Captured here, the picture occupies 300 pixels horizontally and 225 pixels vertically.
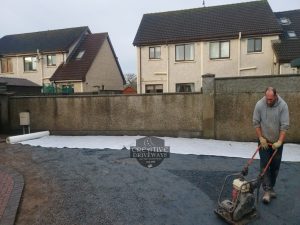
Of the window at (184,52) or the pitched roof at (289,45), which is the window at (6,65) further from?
the pitched roof at (289,45)

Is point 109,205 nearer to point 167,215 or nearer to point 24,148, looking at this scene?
point 167,215

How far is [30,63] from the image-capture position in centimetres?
2756

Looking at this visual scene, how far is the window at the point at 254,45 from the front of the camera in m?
20.0

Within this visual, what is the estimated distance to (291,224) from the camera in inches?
166

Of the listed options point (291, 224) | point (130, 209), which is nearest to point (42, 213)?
point (130, 209)

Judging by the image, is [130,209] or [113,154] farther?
[113,154]

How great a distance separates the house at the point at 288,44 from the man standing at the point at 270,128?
45.3 feet

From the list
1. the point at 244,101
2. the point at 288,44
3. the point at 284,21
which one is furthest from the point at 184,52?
the point at 244,101

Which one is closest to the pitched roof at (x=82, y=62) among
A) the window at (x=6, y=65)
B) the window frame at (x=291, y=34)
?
the window at (x=6, y=65)

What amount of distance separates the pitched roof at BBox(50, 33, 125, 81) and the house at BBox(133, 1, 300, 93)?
5569 millimetres

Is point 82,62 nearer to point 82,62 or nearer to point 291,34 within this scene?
point 82,62

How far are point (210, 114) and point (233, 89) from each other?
3.98ft

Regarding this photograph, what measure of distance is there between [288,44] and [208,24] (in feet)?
20.1

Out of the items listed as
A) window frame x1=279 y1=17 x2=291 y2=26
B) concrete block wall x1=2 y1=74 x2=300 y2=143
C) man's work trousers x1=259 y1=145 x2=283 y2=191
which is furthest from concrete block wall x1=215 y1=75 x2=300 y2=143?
window frame x1=279 y1=17 x2=291 y2=26
